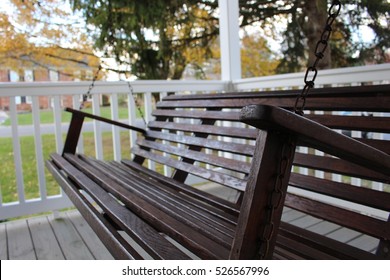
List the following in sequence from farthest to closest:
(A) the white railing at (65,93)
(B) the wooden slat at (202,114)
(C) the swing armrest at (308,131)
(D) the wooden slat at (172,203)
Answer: (A) the white railing at (65,93)
(B) the wooden slat at (202,114)
(D) the wooden slat at (172,203)
(C) the swing armrest at (308,131)

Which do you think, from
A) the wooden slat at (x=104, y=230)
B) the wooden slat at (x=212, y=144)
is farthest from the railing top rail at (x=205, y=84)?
the wooden slat at (x=104, y=230)

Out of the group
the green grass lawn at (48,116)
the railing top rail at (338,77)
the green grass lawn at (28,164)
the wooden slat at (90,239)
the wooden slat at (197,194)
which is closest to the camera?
the wooden slat at (197,194)

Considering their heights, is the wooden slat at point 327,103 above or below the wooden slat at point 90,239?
above

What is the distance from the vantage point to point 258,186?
2.46 ft

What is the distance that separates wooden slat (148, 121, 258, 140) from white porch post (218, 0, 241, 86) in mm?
1360

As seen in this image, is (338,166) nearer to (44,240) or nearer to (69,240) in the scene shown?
(69,240)

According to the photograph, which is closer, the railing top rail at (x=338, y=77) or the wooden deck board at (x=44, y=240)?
the wooden deck board at (x=44, y=240)

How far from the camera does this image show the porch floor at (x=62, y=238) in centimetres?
196

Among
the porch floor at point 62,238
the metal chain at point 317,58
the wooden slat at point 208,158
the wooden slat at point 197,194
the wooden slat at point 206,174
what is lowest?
the porch floor at point 62,238

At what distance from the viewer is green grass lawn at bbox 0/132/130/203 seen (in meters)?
5.07

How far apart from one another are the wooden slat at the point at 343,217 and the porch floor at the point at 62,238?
92 cm

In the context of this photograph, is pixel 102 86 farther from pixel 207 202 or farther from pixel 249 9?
pixel 249 9

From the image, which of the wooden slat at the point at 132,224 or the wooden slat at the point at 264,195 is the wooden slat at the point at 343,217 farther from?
the wooden slat at the point at 132,224

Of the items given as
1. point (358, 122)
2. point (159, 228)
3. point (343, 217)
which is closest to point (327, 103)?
point (358, 122)
